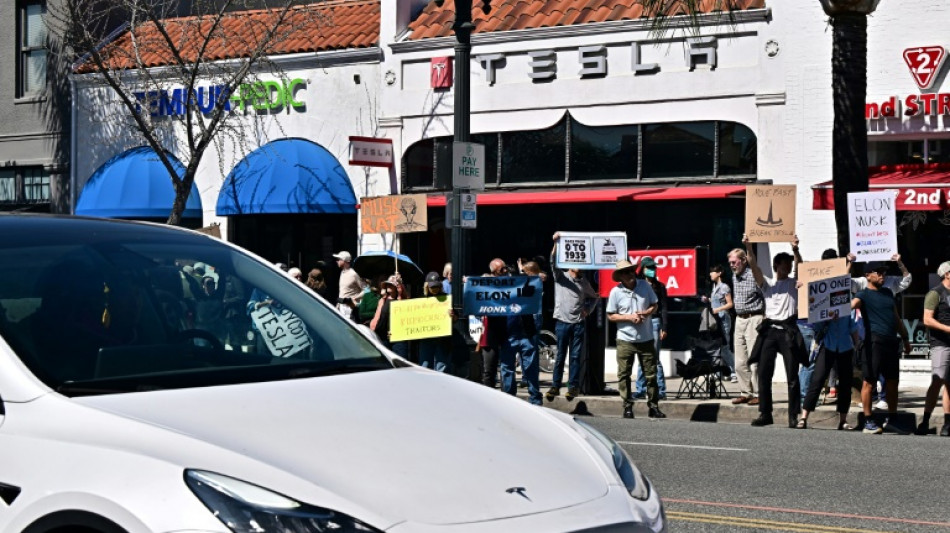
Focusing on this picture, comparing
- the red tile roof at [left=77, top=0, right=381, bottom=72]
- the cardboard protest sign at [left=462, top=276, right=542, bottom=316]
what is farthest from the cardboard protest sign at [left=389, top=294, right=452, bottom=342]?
the red tile roof at [left=77, top=0, right=381, bottom=72]

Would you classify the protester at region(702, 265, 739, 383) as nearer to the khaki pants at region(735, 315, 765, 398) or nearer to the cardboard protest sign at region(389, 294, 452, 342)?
the khaki pants at region(735, 315, 765, 398)

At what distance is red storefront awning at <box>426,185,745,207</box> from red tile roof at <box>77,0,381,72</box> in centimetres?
393

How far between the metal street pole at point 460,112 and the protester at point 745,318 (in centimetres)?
343

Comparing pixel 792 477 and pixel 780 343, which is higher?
pixel 780 343

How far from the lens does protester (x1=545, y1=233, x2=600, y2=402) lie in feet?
61.5

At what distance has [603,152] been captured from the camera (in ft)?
76.8

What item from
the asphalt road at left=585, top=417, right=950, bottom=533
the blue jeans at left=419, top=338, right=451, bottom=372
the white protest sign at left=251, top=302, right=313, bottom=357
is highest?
the white protest sign at left=251, top=302, right=313, bottom=357

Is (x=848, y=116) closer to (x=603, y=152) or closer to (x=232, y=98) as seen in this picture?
(x=603, y=152)

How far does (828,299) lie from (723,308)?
3641 mm

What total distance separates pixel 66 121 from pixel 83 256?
26037 mm

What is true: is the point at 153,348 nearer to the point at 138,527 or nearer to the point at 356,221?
the point at 138,527

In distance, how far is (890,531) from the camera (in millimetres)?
8594

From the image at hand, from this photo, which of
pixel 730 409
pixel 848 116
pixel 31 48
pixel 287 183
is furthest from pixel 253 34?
pixel 730 409

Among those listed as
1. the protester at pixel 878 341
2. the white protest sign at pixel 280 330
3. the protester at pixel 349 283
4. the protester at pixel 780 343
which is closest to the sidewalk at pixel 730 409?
the protester at pixel 878 341
